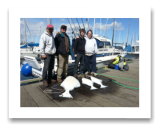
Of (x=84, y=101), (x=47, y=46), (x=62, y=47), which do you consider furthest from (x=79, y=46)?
(x=84, y=101)

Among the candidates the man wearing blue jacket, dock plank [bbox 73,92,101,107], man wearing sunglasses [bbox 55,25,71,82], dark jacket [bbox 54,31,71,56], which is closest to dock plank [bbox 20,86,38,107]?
dock plank [bbox 73,92,101,107]

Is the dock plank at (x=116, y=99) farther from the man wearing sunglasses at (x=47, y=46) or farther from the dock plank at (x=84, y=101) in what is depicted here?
the man wearing sunglasses at (x=47, y=46)

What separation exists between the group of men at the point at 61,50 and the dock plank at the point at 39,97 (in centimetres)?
38

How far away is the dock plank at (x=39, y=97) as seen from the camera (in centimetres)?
216

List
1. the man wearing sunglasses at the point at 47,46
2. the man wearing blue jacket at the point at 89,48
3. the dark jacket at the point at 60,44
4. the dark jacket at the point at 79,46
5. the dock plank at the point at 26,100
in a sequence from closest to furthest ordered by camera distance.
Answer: the dock plank at the point at 26,100
the man wearing sunglasses at the point at 47,46
the dark jacket at the point at 60,44
the dark jacket at the point at 79,46
the man wearing blue jacket at the point at 89,48

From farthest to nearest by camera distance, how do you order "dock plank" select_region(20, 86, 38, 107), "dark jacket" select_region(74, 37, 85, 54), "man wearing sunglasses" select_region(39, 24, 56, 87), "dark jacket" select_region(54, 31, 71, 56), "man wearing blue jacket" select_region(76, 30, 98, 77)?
"man wearing blue jacket" select_region(76, 30, 98, 77), "dark jacket" select_region(74, 37, 85, 54), "dark jacket" select_region(54, 31, 71, 56), "man wearing sunglasses" select_region(39, 24, 56, 87), "dock plank" select_region(20, 86, 38, 107)

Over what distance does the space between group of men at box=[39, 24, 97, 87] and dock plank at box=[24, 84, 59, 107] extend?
381 mm

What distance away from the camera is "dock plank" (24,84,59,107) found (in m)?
2.16

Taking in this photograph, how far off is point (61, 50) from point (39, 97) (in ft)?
5.36

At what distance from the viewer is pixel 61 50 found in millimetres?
3373

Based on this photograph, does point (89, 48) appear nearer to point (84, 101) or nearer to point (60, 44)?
point (60, 44)

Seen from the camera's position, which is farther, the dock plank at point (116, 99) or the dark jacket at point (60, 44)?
the dark jacket at point (60, 44)

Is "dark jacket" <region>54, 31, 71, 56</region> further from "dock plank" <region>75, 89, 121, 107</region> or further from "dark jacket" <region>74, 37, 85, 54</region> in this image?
"dock plank" <region>75, 89, 121, 107</region>

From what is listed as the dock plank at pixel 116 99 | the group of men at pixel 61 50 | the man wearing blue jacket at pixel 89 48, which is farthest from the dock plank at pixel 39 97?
the man wearing blue jacket at pixel 89 48
